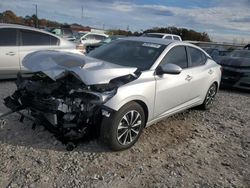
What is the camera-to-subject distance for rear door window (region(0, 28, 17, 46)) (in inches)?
283

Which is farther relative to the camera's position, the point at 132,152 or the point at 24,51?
the point at 24,51

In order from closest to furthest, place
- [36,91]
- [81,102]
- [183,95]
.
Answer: [81,102] → [36,91] → [183,95]

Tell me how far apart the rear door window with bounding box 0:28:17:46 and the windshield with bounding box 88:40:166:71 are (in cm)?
298

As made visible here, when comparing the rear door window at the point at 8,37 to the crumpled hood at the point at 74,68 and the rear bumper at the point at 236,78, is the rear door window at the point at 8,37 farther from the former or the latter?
the rear bumper at the point at 236,78

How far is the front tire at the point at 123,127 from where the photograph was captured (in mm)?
3869

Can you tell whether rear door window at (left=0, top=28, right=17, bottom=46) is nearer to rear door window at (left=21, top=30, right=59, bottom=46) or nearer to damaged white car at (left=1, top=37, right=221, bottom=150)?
rear door window at (left=21, top=30, right=59, bottom=46)

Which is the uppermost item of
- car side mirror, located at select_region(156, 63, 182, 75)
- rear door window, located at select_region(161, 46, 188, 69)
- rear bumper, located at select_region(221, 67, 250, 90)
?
rear door window, located at select_region(161, 46, 188, 69)

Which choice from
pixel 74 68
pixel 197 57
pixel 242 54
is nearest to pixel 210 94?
pixel 197 57

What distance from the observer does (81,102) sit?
3.85m

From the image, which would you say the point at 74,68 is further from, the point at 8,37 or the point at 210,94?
the point at 8,37

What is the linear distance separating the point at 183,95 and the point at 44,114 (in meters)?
2.54

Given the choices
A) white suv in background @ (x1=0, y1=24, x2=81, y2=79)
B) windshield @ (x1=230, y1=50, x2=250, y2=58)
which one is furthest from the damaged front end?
windshield @ (x1=230, y1=50, x2=250, y2=58)

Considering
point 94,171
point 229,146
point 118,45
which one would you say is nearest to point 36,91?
point 94,171

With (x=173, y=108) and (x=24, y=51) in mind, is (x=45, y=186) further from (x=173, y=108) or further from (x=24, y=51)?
(x=24, y=51)
